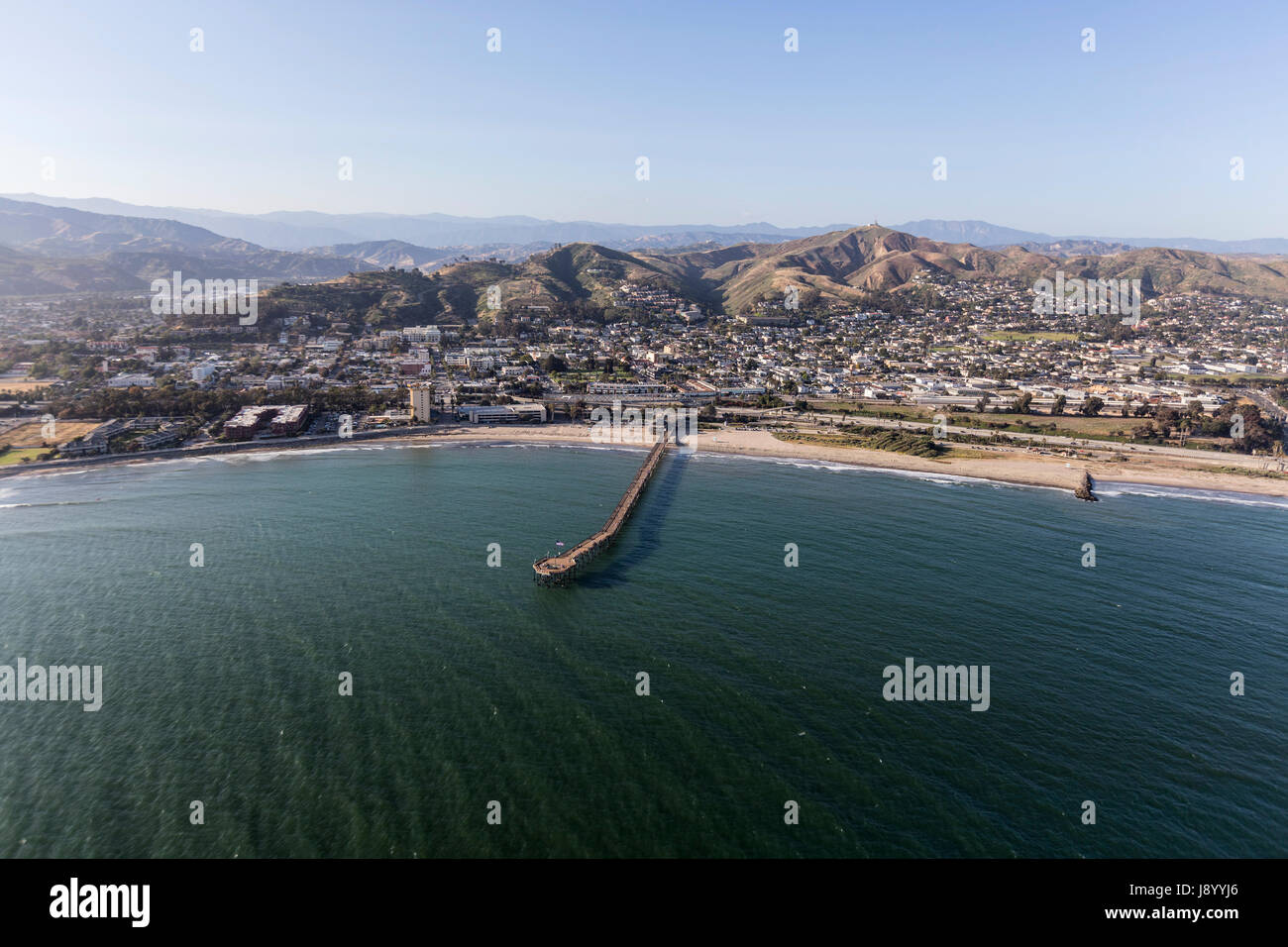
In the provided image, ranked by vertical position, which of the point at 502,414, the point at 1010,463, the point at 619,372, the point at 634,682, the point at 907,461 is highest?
the point at 619,372

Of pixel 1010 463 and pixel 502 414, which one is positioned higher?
pixel 502 414

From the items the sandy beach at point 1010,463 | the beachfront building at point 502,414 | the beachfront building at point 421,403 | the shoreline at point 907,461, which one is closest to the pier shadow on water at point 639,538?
the shoreline at point 907,461

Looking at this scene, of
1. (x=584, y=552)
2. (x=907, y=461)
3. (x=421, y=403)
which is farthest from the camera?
(x=421, y=403)

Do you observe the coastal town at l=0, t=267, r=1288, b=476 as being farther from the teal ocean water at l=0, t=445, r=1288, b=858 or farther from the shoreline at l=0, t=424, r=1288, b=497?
the teal ocean water at l=0, t=445, r=1288, b=858

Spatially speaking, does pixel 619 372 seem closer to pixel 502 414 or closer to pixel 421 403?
pixel 502 414

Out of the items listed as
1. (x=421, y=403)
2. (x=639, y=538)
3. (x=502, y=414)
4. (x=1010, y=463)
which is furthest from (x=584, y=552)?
(x=1010, y=463)
